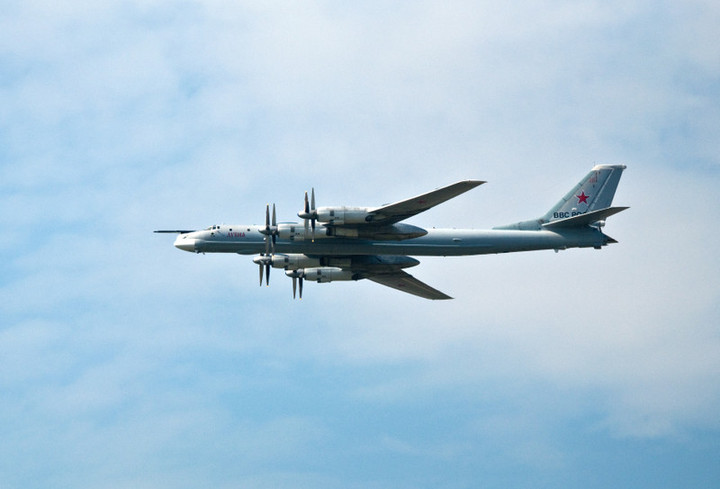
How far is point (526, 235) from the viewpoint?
53.3 m

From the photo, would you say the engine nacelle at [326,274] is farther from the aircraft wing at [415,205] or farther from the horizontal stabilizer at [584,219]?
Answer: the horizontal stabilizer at [584,219]

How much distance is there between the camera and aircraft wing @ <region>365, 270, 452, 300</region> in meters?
57.5

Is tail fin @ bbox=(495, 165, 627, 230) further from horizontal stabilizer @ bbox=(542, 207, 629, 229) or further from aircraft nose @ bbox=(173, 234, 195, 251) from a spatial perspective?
aircraft nose @ bbox=(173, 234, 195, 251)

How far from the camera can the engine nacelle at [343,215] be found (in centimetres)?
4978

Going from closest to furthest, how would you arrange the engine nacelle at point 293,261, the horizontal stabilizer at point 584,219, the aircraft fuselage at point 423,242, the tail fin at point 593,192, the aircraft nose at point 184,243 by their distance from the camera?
the horizontal stabilizer at point 584,219 → the aircraft fuselage at point 423,242 → the aircraft nose at point 184,243 → the engine nacelle at point 293,261 → the tail fin at point 593,192

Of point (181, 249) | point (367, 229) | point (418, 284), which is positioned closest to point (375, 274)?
point (418, 284)

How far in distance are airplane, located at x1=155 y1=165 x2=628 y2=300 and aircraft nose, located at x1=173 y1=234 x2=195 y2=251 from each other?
5cm

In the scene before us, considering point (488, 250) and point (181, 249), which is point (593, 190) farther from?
point (181, 249)

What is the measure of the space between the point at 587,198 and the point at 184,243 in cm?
2248

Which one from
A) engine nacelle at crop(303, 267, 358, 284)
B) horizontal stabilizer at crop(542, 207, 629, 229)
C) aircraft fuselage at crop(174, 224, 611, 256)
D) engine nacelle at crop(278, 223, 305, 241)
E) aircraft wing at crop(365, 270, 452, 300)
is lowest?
aircraft wing at crop(365, 270, 452, 300)

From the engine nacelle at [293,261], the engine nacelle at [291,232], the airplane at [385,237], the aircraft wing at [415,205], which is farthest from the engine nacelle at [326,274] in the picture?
the aircraft wing at [415,205]

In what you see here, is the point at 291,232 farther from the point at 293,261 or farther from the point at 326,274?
the point at 326,274

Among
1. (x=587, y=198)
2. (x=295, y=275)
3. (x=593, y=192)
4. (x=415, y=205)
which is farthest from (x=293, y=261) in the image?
(x=593, y=192)

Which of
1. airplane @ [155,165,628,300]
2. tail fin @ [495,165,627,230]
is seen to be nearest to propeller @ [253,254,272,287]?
airplane @ [155,165,628,300]
